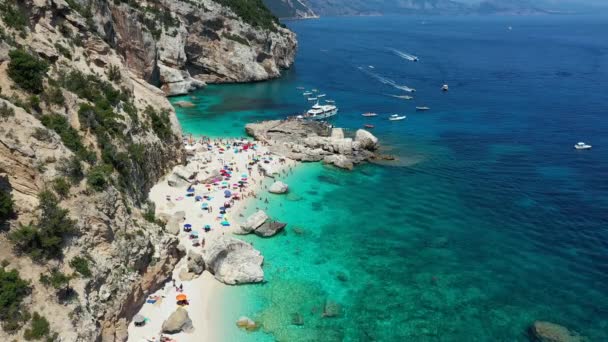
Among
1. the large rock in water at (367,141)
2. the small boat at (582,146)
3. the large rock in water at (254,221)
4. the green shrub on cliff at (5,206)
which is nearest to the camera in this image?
the green shrub on cliff at (5,206)

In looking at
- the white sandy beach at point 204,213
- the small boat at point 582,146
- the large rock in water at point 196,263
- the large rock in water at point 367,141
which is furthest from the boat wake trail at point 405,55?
the large rock in water at point 196,263

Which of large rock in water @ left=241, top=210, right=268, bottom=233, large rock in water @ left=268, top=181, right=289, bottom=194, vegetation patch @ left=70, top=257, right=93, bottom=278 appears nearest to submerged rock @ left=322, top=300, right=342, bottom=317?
large rock in water @ left=241, top=210, right=268, bottom=233

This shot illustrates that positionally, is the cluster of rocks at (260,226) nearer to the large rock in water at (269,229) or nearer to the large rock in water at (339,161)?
the large rock in water at (269,229)

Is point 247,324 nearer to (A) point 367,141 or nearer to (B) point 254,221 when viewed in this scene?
(B) point 254,221

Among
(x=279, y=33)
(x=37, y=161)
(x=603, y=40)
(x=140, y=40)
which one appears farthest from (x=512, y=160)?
(x=603, y=40)

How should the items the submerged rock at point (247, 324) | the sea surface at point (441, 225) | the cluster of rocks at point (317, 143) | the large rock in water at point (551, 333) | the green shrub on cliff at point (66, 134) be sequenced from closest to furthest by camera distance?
the large rock in water at point (551, 333)
the green shrub on cliff at point (66, 134)
the submerged rock at point (247, 324)
the sea surface at point (441, 225)
the cluster of rocks at point (317, 143)

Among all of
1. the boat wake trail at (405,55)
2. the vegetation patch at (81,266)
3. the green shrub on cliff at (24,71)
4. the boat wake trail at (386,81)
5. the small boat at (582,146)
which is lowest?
the boat wake trail at (386,81)

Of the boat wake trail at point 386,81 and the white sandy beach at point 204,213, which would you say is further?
the boat wake trail at point 386,81

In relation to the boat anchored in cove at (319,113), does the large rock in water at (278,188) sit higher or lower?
lower
